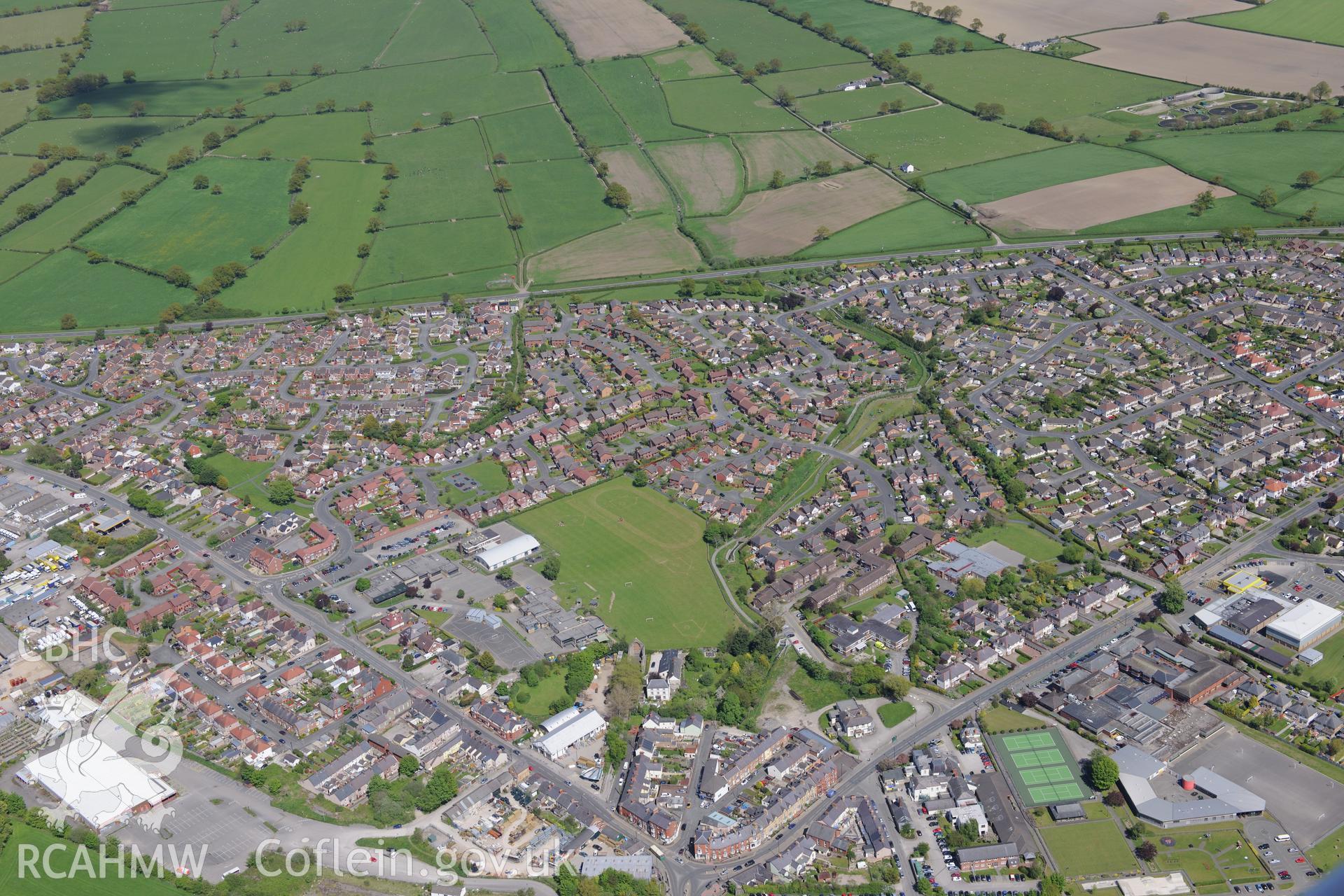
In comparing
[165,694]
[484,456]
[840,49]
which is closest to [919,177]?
[840,49]

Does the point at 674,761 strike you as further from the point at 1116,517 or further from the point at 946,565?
the point at 1116,517

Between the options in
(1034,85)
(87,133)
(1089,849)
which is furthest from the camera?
(1034,85)

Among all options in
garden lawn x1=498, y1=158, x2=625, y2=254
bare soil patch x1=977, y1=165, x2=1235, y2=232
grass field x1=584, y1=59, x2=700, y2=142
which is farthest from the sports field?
grass field x1=584, y1=59, x2=700, y2=142

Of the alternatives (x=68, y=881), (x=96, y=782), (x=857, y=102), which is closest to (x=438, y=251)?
(x=857, y=102)

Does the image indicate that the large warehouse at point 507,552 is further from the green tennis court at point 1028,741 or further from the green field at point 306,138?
the green field at point 306,138

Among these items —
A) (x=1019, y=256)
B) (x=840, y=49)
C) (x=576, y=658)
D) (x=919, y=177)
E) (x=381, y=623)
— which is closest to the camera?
(x=576, y=658)

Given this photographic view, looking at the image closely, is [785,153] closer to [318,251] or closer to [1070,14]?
[318,251]
